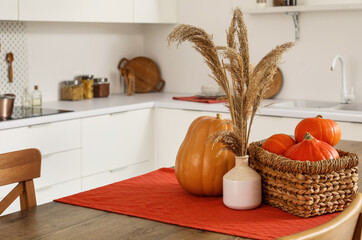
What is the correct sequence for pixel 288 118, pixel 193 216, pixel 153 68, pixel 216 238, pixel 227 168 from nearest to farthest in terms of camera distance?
pixel 216 238, pixel 193 216, pixel 227 168, pixel 288 118, pixel 153 68

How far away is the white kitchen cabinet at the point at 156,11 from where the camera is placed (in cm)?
443

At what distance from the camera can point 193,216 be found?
155 cm

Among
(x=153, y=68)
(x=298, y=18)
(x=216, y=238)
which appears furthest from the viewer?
(x=153, y=68)

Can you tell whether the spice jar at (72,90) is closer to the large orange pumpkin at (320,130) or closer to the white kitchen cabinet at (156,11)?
the white kitchen cabinet at (156,11)

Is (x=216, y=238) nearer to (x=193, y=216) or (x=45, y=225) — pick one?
(x=193, y=216)

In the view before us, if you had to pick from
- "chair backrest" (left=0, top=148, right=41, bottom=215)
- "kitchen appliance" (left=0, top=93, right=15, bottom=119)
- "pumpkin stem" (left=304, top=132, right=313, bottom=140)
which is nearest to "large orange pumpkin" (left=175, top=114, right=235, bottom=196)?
"pumpkin stem" (left=304, top=132, right=313, bottom=140)

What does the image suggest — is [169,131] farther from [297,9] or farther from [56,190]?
[297,9]

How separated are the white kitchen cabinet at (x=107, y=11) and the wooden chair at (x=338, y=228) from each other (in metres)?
3.15

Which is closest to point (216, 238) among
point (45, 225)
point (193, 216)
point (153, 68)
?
point (193, 216)

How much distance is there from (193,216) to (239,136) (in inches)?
10.0

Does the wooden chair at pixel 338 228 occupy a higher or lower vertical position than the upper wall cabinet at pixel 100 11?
lower

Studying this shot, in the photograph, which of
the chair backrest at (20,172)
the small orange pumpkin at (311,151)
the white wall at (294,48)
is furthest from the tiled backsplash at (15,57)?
the small orange pumpkin at (311,151)

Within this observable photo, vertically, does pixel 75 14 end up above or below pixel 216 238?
above

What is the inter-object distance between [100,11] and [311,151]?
2.83 meters
